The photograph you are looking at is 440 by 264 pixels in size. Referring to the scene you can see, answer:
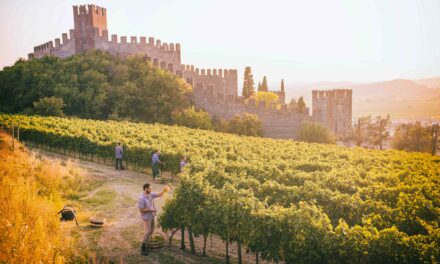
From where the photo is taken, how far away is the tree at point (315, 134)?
36750 millimetres

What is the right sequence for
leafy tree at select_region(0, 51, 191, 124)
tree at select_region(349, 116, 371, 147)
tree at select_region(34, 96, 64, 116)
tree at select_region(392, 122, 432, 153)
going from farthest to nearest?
tree at select_region(349, 116, 371, 147) < leafy tree at select_region(0, 51, 191, 124) < tree at select_region(392, 122, 432, 153) < tree at select_region(34, 96, 64, 116)

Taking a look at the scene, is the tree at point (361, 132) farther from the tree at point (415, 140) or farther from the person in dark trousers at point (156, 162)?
the person in dark trousers at point (156, 162)

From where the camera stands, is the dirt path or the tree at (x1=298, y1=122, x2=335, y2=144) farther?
the tree at (x1=298, y1=122, x2=335, y2=144)

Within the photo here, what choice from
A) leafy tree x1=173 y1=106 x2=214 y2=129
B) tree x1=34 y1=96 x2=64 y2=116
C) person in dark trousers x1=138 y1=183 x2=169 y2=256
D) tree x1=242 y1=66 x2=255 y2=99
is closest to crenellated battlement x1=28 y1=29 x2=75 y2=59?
tree x1=34 y1=96 x2=64 y2=116

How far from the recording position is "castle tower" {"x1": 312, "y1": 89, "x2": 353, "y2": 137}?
47812 mm

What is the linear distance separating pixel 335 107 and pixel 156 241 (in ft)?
136

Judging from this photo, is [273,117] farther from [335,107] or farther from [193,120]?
[335,107]

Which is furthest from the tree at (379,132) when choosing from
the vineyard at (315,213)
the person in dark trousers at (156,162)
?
the person in dark trousers at (156,162)

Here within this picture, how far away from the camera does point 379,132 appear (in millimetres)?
48438

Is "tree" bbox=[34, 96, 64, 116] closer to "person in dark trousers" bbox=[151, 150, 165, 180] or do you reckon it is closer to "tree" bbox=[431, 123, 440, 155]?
"person in dark trousers" bbox=[151, 150, 165, 180]

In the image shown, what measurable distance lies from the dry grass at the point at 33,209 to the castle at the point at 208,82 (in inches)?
1036

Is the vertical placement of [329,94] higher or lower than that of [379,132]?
higher

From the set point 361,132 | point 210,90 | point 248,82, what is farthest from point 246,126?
point 248,82

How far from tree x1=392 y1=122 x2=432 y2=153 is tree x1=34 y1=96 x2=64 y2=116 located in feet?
123
